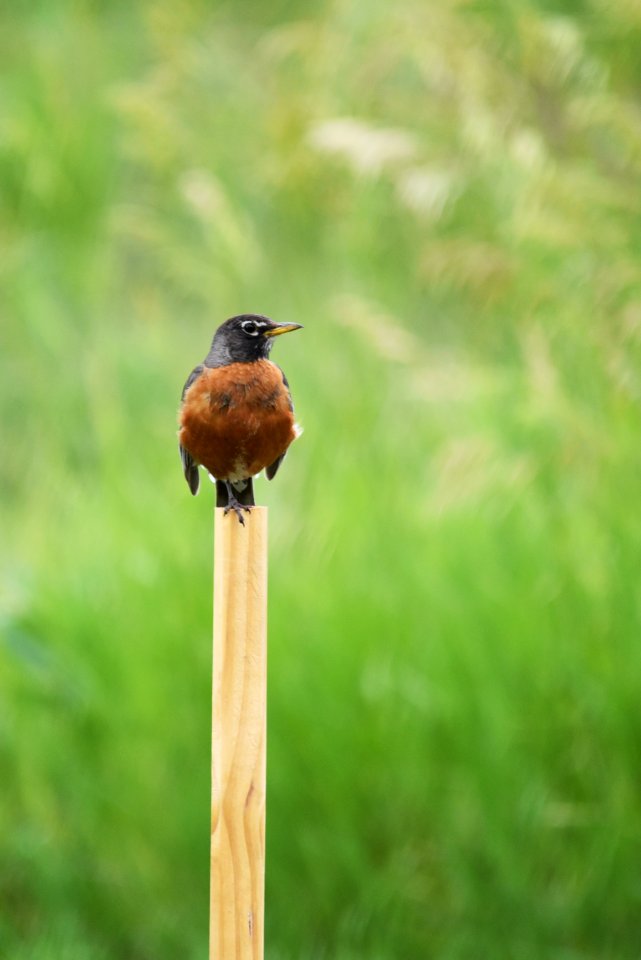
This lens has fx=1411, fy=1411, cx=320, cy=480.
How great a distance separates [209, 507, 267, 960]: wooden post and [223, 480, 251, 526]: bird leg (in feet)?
0.26

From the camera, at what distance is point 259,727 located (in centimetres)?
252

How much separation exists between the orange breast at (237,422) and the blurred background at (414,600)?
123 centimetres

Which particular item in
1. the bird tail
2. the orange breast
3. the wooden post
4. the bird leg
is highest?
the orange breast

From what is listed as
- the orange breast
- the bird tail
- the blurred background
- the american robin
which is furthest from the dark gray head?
the blurred background

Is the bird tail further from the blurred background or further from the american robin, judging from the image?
the blurred background

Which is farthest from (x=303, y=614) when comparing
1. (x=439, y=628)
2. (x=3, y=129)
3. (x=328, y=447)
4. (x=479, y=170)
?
(x=3, y=129)

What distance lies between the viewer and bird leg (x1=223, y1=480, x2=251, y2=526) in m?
2.62

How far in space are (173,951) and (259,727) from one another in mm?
2709

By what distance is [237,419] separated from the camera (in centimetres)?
350

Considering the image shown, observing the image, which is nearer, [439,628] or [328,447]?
[439,628]

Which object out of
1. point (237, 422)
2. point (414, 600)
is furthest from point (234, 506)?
point (414, 600)

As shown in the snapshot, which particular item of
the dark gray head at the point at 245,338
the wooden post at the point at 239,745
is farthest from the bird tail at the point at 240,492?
the wooden post at the point at 239,745

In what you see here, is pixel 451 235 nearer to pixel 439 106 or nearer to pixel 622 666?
pixel 439 106

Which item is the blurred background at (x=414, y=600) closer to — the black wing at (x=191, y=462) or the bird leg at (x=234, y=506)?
the black wing at (x=191, y=462)
